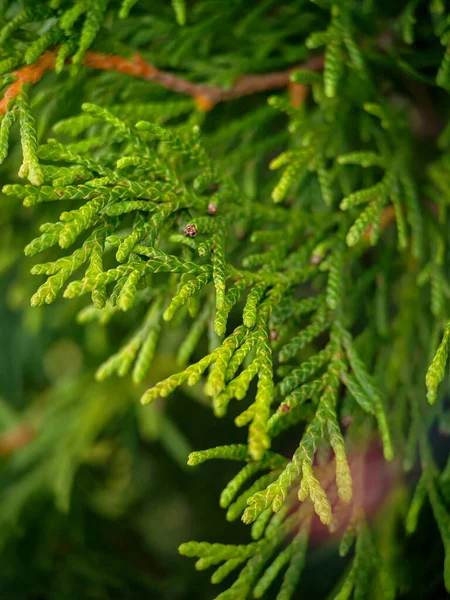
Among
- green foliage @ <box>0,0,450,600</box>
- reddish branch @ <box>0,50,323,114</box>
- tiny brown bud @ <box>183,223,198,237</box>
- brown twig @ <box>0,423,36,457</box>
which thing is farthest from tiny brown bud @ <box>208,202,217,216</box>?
brown twig @ <box>0,423,36,457</box>

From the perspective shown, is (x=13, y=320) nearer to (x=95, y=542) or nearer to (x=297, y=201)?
(x=95, y=542)

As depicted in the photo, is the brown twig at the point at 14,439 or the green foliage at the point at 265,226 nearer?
the green foliage at the point at 265,226

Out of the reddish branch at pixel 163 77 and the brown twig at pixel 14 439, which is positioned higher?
the reddish branch at pixel 163 77

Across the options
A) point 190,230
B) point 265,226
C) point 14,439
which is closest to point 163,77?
point 265,226

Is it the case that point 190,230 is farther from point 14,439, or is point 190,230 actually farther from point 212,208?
point 14,439

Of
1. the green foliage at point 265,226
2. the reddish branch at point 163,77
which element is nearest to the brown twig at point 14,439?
the green foliage at point 265,226

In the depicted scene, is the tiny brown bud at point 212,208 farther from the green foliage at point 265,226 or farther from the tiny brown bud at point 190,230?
the tiny brown bud at point 190,230
